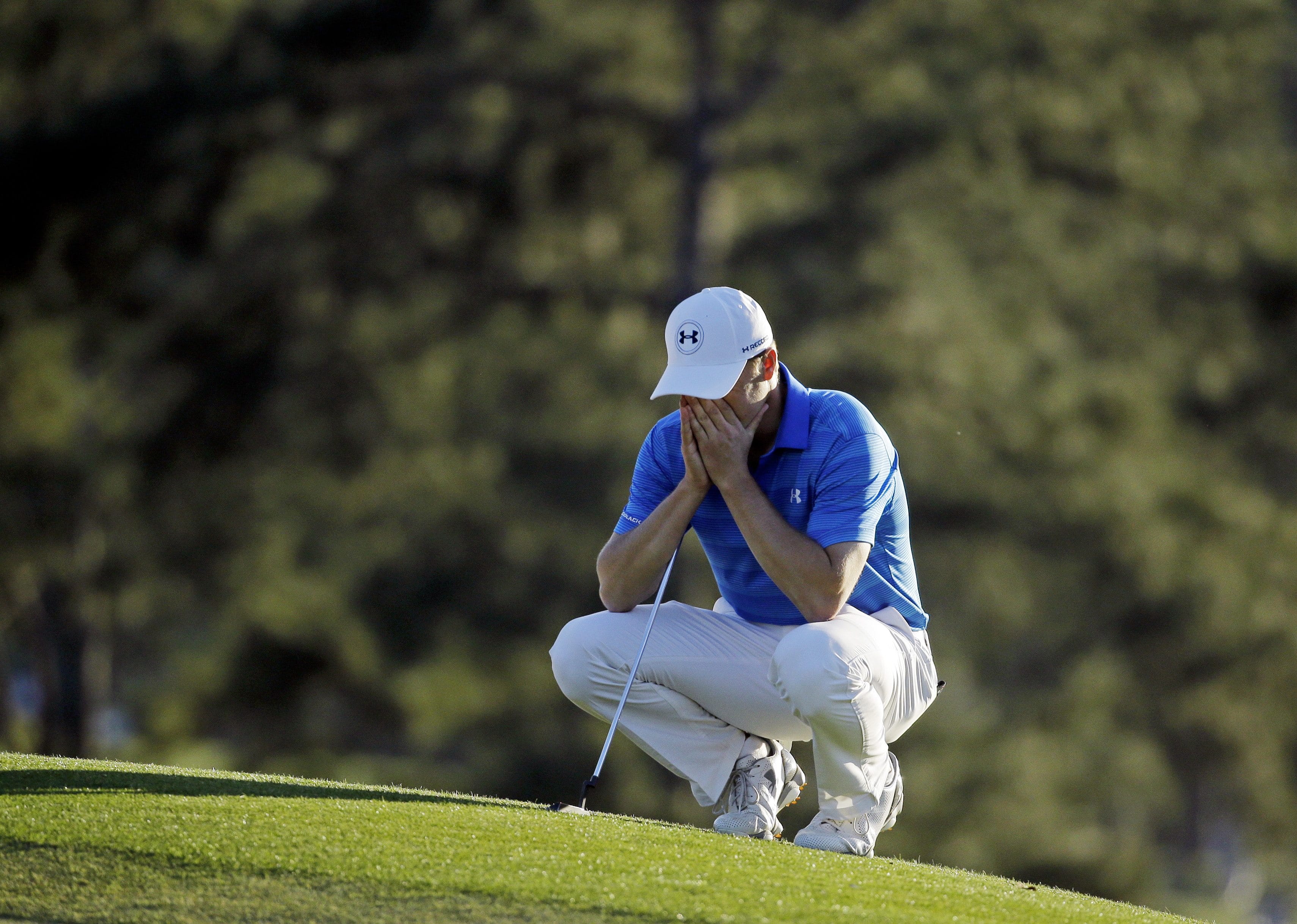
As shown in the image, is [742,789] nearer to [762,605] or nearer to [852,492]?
[762,605]

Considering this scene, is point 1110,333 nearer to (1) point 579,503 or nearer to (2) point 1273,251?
(2) point 1273,251

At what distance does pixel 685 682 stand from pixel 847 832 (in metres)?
0.57

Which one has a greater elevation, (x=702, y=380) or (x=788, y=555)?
(x=702, y=380)

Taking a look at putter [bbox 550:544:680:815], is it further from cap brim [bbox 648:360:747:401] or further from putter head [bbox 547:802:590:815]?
cap brim [bbox 648:360:747:401]

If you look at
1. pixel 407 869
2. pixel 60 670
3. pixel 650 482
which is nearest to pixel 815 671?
pixel 650 482

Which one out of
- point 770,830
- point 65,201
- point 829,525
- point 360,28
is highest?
point 360,28

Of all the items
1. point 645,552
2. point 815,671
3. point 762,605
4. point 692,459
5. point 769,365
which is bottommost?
point 815,671

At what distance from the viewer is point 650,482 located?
414 centimetres

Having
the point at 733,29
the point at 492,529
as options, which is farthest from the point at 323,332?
the point at 733,29

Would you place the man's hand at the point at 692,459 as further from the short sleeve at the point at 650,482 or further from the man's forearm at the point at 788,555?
the short sleeve at the point at 650,482

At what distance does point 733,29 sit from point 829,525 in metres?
7.77

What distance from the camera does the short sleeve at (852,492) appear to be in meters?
3.73

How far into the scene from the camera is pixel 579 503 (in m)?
10.5

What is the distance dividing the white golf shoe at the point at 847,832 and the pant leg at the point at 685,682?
0.27m
